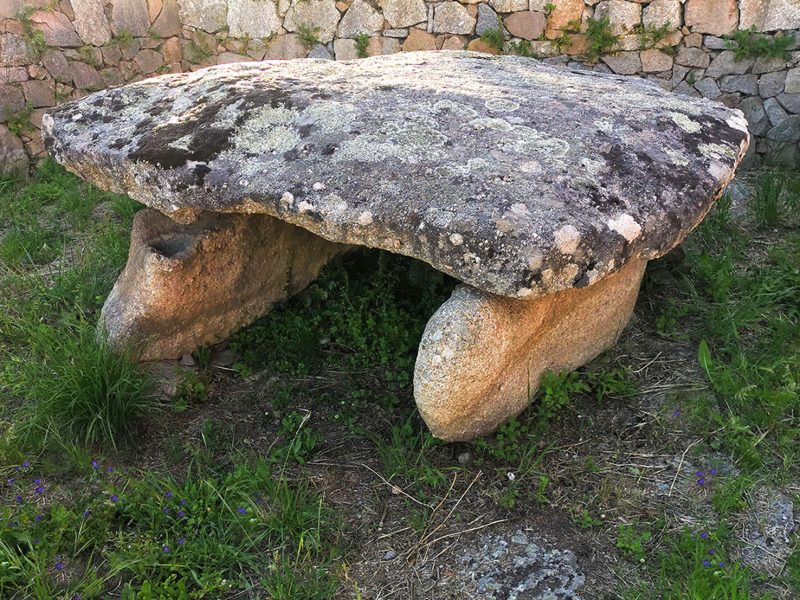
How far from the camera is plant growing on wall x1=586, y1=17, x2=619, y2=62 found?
5176mm

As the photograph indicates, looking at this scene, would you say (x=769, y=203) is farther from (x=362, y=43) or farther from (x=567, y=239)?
(x=362, y=43)

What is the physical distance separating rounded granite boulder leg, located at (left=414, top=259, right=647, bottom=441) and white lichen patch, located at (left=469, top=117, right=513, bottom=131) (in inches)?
22.0

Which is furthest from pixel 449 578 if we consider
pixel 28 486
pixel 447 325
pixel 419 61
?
pixel 419 61

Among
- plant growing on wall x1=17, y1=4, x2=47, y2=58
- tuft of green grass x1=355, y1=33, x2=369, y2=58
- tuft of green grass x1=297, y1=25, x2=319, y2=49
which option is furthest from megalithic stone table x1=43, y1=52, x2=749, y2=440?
plant growing on wall x1=17, y1=4, x2=47, y2=58

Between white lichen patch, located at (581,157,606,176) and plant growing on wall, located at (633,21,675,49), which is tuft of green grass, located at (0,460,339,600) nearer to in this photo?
white lichen patch, located at (581,157,606,176)

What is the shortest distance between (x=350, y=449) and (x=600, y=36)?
4.01 m

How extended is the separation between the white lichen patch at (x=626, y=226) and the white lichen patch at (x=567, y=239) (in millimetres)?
135

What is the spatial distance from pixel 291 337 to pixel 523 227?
4.85 ft

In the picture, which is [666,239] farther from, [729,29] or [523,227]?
[729,29]

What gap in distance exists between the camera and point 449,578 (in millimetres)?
2047

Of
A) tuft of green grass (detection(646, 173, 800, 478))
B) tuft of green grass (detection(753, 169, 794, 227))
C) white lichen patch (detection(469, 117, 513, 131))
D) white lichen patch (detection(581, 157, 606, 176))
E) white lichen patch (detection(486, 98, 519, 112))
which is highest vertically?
white lichen patch (detection(486, 98, 519, 112))

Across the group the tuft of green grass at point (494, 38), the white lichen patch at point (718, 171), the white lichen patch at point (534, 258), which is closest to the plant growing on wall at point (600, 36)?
the tuft of green grass at point (494, 38)

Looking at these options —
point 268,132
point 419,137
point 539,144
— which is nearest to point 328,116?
point 268,132

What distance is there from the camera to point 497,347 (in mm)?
2176
